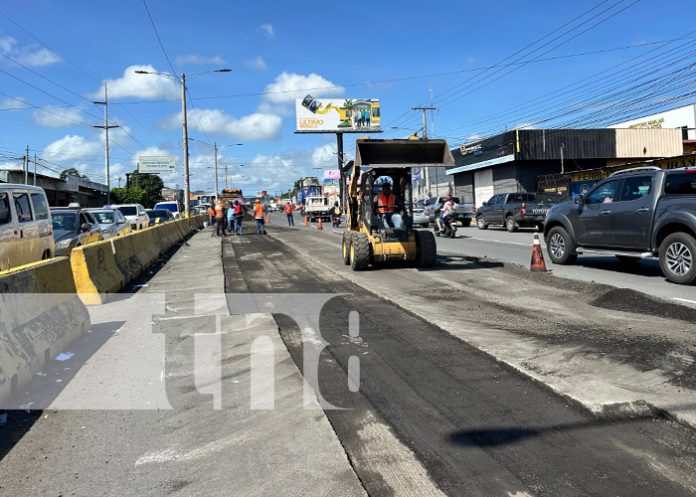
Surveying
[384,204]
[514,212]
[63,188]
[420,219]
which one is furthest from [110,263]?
[63,188]

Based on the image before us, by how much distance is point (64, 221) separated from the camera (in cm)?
1553

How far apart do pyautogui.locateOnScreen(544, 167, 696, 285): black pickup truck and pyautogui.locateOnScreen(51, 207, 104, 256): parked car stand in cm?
1143

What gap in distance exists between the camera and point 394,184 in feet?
Answer: 45.1

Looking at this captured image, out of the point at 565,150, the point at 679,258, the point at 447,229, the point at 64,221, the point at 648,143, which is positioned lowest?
the point at 679,258

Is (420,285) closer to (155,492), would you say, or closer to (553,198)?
(155,492)

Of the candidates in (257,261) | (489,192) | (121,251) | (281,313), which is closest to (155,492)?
(281,313)

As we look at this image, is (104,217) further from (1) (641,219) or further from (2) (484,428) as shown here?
(2) (484,428)

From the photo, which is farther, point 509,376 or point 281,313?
point 281,313

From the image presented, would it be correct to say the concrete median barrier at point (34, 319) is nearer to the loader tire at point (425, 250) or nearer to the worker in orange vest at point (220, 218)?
the loader tire at point (425, 250)

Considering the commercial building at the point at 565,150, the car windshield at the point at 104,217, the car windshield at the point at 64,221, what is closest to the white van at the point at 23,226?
the car windshield at the point at 64,221

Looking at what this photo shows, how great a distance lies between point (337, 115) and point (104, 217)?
43728 mm

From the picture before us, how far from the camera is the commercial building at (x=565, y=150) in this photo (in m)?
41.4

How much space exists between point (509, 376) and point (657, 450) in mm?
1656

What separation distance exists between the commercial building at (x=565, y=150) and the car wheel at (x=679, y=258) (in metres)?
32.0
